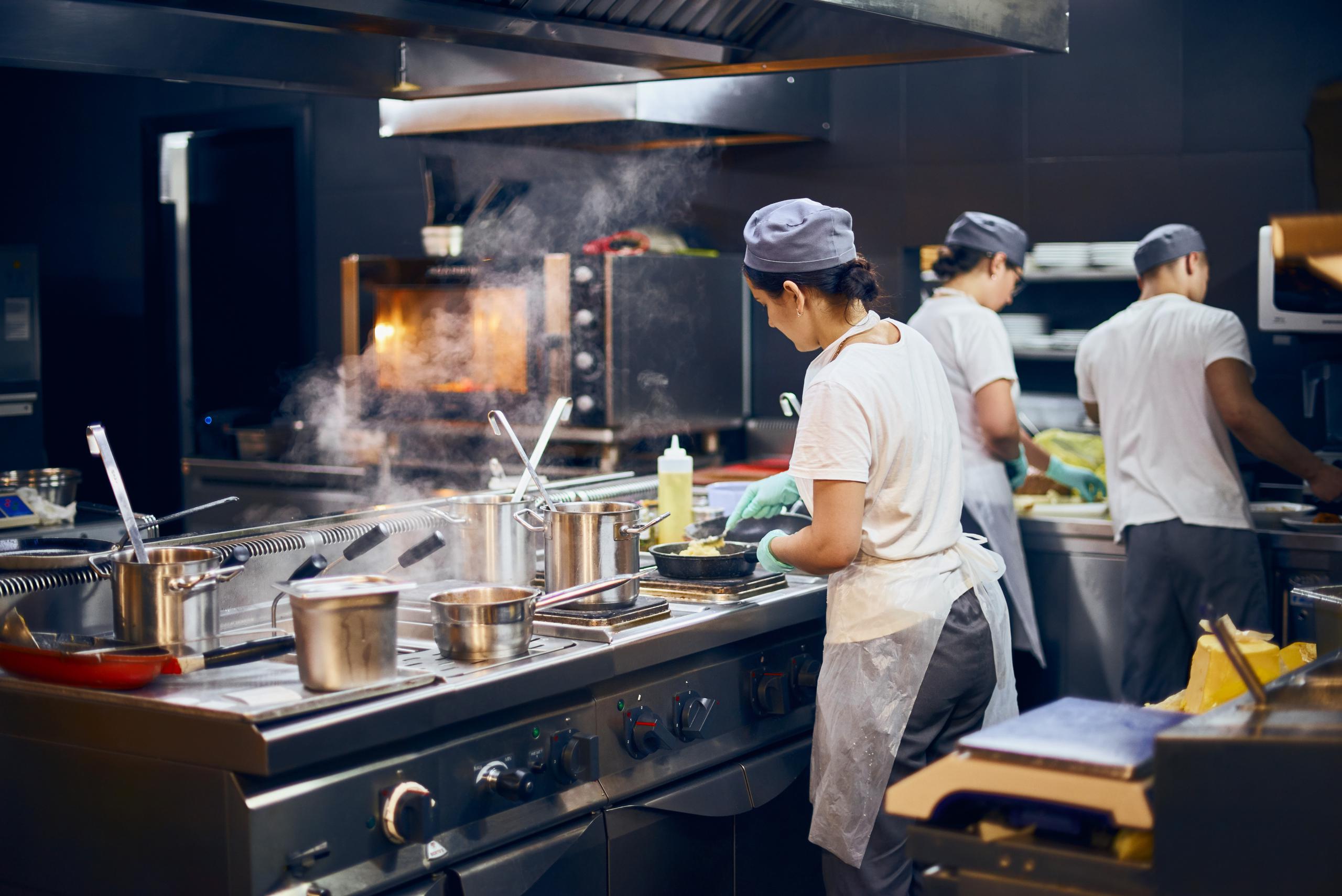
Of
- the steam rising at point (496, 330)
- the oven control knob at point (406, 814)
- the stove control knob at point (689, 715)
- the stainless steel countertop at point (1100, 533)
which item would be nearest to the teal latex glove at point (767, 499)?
the stove control knob at point (689, 715)

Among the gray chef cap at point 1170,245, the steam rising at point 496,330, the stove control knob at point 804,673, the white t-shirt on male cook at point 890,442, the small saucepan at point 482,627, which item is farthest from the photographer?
the steam rising at point 496,330

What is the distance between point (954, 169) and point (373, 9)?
3369mm

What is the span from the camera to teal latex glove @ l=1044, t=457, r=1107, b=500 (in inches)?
176

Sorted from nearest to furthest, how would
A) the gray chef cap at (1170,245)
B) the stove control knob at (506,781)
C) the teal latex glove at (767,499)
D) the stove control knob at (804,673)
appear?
1. the stove control knob at (506,781)
2. the stove control knob at (804,673)
3. the teal latex glove at (767,499)
4. the gray chef cap at (1170,245)

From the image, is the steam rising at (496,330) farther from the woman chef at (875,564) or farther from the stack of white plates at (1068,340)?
the woman chef at (875,564)

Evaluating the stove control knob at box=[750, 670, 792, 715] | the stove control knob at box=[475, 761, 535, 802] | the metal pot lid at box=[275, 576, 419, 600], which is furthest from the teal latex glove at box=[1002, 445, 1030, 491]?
the metal pot lid at box=[275, 576, 419, 600]

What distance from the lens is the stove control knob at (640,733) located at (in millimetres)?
2367

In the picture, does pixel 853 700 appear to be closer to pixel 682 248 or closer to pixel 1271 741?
pixel 1271 741

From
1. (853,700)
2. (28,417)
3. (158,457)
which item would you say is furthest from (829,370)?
(158,457)

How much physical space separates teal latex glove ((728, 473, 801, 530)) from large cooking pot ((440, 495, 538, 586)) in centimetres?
55

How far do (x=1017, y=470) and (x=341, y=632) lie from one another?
9.03 ft

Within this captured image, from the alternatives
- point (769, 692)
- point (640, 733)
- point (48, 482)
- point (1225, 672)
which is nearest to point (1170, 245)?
point (769, 692)

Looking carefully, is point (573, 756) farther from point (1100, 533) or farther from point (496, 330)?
point (496, 330)

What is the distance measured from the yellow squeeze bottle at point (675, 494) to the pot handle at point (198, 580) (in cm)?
128
